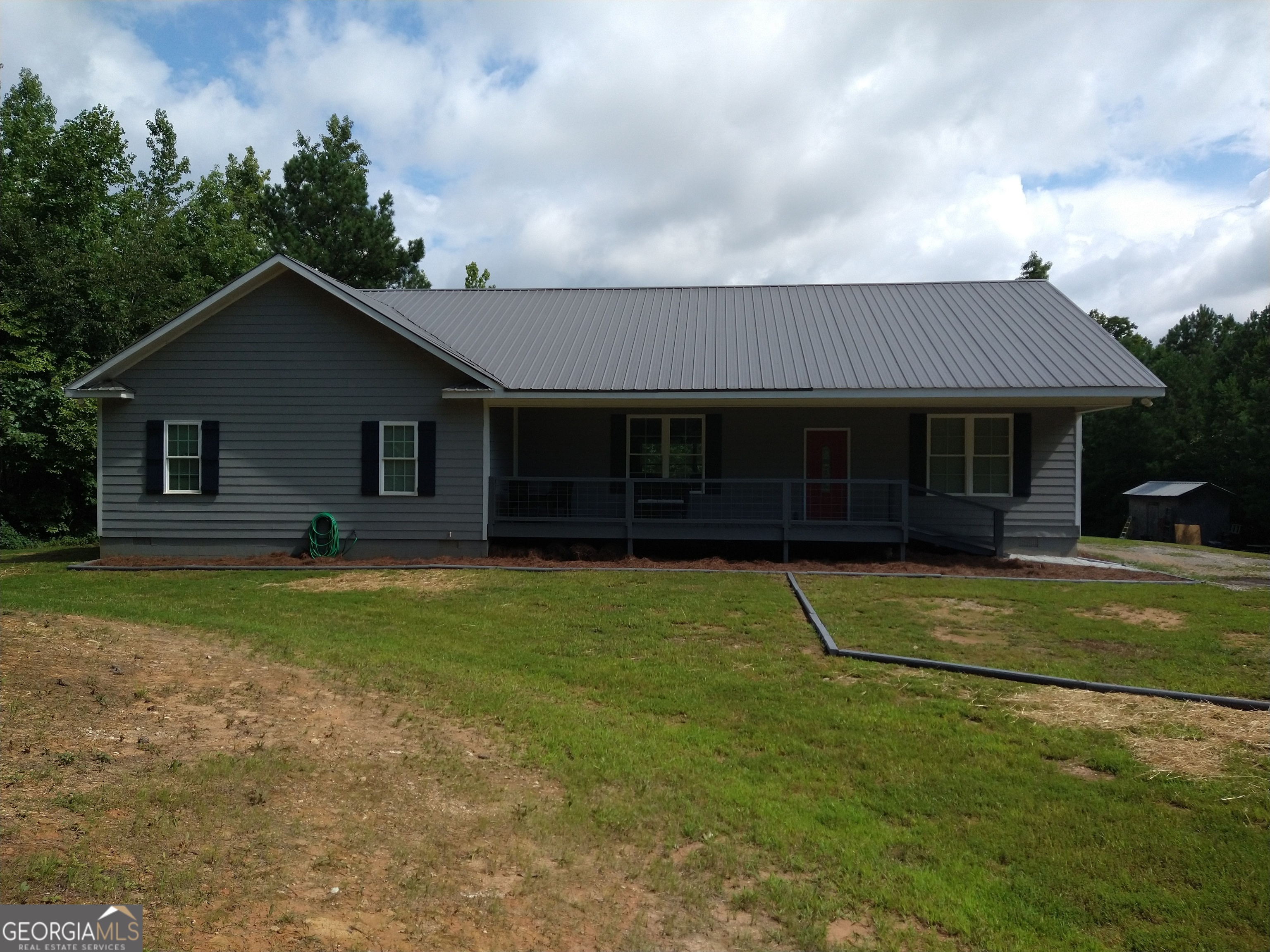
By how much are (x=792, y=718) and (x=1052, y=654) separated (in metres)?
3.32

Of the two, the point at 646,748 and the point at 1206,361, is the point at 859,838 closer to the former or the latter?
the point at 646,748

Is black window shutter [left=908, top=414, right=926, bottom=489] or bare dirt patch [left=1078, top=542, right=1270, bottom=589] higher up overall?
black window shutter [left=908, top=414, right=926, bottom=489]

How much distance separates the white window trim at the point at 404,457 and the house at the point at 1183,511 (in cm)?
2902

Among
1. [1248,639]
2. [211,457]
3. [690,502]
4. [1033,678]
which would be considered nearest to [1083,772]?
[1033,678]

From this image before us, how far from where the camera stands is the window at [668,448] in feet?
53.9

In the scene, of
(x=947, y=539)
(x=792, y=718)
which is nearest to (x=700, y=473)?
(x=947, y=539)

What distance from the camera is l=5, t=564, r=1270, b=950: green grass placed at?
12.5ft

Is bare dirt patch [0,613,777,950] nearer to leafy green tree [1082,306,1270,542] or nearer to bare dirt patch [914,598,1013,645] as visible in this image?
bare dirt patch [914,598,1013,645]

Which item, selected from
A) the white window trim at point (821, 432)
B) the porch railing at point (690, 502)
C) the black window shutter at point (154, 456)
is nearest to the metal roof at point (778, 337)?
the white window trim at point (821, 432)

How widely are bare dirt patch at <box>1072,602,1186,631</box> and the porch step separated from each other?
3999 millimetres

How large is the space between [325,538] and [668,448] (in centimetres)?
638

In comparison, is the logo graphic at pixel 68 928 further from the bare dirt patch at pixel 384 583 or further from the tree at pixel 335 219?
the tree at pixel 335 219

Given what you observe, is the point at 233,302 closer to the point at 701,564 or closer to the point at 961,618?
the point at 701,564

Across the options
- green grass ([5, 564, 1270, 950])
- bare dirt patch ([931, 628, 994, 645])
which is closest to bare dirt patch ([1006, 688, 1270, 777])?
green grass ([5, 564, 1270, 950])
